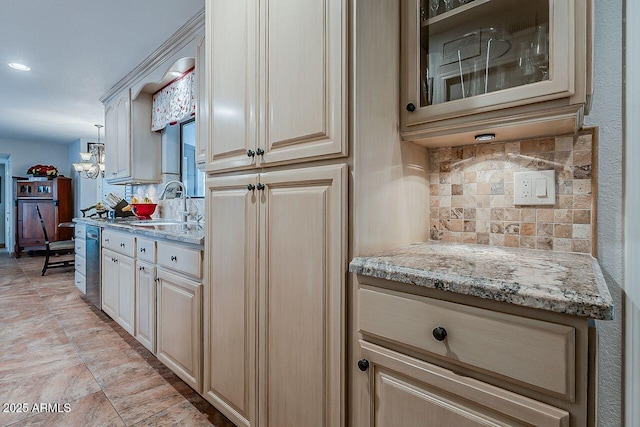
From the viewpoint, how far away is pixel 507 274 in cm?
83

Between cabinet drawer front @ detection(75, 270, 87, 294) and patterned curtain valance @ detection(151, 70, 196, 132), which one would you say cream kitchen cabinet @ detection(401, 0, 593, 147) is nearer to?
patterned curtain valance @ detection(151, 70, 196, 132)

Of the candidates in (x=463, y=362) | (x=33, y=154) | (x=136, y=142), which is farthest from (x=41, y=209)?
(x=463, y=362)

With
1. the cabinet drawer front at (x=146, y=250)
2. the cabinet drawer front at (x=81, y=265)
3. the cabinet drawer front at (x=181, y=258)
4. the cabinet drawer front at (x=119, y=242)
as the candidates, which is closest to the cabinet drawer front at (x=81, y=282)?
the cabinet drawer front at (x=81, y=265)

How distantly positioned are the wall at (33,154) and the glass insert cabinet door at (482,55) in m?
9.11

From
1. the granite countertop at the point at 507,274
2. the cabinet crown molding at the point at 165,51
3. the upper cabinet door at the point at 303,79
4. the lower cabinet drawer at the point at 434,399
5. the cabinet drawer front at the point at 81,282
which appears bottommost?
the cabinet drawer front at the point at 81,282

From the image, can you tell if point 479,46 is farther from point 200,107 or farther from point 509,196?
point 200,107

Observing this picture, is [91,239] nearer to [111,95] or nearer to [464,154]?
[111,95]

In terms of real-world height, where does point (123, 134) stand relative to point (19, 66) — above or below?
below

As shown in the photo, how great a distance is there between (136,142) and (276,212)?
10.1 ft

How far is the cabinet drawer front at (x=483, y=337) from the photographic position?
0.68 metres

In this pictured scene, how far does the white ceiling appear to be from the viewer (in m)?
2.32

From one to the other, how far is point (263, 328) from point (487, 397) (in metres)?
0.81

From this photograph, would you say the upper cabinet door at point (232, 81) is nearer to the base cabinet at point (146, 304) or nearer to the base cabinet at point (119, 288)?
the base cabinet at point (146, 304)

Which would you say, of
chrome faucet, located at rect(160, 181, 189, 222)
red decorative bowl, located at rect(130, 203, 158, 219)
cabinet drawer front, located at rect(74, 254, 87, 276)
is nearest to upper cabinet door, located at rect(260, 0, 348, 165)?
chrome faucet, located at rect(160, 181, 189, 222)
